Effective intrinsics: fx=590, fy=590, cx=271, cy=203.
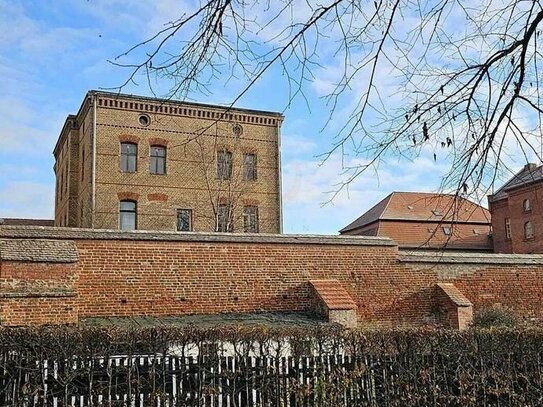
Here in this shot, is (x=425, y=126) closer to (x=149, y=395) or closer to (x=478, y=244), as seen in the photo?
(x=149, y=395)

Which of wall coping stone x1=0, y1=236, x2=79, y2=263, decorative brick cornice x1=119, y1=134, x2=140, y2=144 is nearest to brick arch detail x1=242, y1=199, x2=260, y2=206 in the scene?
decorative brick cornice x1=119, y1=134, x2=140, y2=144

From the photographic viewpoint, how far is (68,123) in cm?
3181

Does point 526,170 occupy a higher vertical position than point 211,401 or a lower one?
higher

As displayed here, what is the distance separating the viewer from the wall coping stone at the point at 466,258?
16.2 metres

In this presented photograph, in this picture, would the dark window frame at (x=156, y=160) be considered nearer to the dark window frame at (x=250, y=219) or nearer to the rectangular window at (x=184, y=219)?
the rectangular window at (x=184, y=219)

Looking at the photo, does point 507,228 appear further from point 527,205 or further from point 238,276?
point 238,276

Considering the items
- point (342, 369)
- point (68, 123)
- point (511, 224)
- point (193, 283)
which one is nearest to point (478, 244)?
point (511, 224)

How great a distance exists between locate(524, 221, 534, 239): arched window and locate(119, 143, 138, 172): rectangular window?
26240mm

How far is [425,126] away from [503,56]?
0.84 meters

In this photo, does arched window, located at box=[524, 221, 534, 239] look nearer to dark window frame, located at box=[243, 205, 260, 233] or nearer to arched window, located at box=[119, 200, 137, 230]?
dark window frame, located at box=[243, 205, 260, 233]

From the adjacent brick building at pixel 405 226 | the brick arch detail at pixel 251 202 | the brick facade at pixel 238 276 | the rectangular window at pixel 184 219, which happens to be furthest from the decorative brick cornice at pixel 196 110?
the brick facade at pixel 238 276

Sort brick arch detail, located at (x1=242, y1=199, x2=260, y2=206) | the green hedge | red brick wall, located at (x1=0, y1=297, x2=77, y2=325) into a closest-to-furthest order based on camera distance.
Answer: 1. the green hedge
2. red brick wall, located at (x1=0, y1=297, x2=77, y2=325)
3. brick arch detail, located at (x1=242, y1=199, x2=260, y2=206)

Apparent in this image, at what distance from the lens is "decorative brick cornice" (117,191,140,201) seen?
28.0m

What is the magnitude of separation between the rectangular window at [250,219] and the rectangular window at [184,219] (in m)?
2.83
